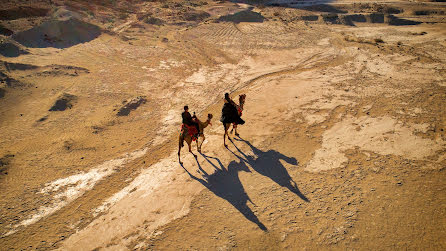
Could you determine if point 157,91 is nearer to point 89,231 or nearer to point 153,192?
point 153,192

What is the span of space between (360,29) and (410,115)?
17722 mm

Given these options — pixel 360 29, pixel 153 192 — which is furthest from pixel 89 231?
pixel 360 29

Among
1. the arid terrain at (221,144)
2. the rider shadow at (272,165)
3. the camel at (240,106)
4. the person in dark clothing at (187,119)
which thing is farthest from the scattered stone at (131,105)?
the rider shadow at (272,165)

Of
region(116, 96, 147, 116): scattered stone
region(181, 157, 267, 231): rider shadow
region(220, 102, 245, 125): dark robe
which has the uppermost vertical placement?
region(220, 102, 245, 125): dark robe

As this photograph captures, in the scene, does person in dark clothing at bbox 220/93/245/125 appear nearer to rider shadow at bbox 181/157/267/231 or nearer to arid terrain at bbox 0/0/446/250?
arid terrain at bbox 0/0/446/250

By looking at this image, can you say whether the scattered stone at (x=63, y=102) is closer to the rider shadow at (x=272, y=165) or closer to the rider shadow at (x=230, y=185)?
the rider shadow at (x=230, y=185)

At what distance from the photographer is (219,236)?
20.0ft

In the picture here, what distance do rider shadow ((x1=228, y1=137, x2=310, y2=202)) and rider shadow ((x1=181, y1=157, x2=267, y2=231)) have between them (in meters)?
0.39

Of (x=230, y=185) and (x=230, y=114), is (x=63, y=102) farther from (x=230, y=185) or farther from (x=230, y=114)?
(x=230, y=185)

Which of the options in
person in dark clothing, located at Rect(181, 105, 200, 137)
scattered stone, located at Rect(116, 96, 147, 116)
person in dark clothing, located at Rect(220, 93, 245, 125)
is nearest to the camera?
person in dark clothing, located at Rect(181, 105, 200, 137)

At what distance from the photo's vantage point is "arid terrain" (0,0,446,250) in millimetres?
6234

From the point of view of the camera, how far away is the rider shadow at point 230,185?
6762 millimetres

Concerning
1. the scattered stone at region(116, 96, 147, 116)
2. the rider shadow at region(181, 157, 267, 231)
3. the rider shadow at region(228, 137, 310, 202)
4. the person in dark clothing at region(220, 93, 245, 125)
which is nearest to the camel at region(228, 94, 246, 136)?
the person in dark clothing at region(220, 93, 245, 125)

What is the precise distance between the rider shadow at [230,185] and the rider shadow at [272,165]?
0.39 metres
